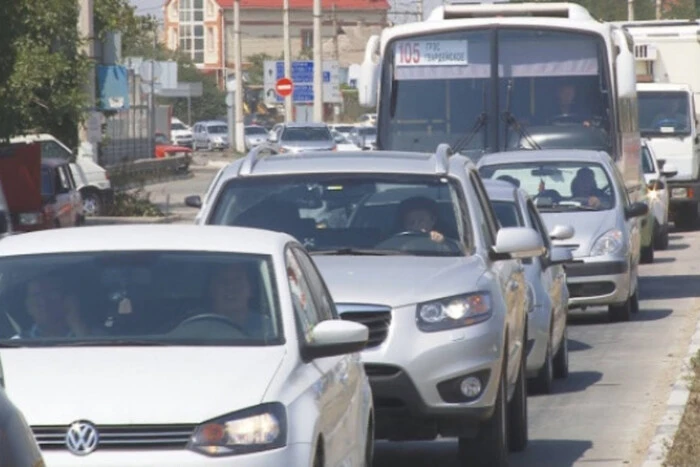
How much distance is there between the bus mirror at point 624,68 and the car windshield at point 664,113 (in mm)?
12827

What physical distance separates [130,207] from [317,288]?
30825mm

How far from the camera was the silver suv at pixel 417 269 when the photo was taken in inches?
373

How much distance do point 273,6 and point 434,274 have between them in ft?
447

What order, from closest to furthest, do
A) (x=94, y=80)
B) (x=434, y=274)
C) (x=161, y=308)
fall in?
(x=161, y=308)
(x=434, y=274)
(x=94, y=80)

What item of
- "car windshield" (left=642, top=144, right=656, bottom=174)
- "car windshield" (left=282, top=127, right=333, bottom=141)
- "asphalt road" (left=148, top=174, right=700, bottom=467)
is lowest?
"car windshield" (left=282, top=127, right=333, bottom=141)

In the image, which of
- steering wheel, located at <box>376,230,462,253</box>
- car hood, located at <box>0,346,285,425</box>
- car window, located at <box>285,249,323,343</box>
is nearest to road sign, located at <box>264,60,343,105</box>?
steering wheel, located at <box>376,230,462,253</box>

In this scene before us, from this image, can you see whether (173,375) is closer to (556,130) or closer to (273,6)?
(556,130)

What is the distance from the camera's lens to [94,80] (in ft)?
117

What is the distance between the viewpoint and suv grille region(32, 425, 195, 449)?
6422 mm

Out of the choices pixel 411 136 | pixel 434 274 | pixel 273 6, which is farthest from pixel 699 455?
pixel 273 6

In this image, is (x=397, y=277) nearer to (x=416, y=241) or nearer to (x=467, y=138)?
(x=416, y=241)

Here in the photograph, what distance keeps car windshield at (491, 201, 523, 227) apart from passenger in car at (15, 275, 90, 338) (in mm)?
7580

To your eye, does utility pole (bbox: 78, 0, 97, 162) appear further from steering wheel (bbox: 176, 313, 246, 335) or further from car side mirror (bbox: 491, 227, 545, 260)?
steering wheel (bbox: 176, 313, 246, 335)

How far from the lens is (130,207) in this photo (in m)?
38.6
